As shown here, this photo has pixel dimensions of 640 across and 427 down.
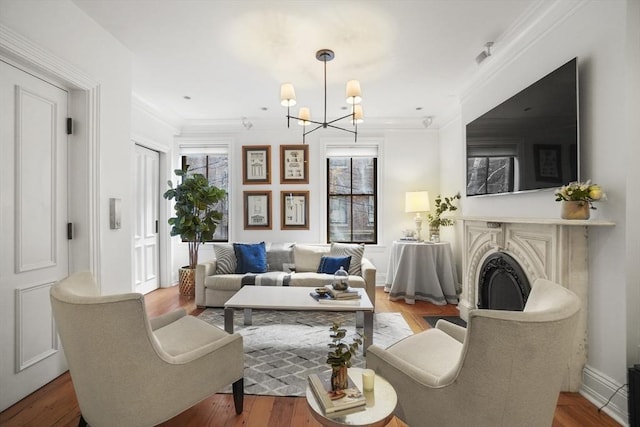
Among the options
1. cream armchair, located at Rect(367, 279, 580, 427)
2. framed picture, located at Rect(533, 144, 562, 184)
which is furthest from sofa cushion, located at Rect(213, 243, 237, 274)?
framed picture, located at Rect(533, 144, 562, 184)

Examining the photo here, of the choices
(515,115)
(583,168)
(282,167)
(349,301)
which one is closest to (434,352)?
(349,301)

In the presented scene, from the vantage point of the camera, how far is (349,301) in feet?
9.16

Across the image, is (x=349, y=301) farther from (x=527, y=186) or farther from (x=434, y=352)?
(x=527, y=186)

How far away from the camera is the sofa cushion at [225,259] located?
4254 millimetres

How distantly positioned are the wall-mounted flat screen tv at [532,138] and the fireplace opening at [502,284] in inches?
24.8

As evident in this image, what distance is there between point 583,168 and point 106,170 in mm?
3519

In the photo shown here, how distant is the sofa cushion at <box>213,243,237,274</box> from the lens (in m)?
4.25

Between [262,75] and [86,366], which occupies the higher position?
[262,75]

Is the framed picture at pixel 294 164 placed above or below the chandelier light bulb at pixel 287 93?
below

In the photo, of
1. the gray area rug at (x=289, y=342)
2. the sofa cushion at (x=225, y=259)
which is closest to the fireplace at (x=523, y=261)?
the gray area rug at (x=289, y=342)

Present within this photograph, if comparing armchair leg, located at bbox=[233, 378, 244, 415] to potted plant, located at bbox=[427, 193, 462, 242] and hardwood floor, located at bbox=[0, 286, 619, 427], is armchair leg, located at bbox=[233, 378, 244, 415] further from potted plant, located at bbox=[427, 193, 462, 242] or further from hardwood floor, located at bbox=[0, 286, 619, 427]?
potted plant, located at bbox=[427, 193, 462, 242]

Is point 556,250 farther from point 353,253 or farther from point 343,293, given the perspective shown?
point 353,253

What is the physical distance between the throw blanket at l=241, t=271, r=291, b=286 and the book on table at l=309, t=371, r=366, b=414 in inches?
100

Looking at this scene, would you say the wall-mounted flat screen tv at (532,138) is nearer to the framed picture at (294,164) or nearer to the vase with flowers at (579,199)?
the vase with flowers at (579,199)
